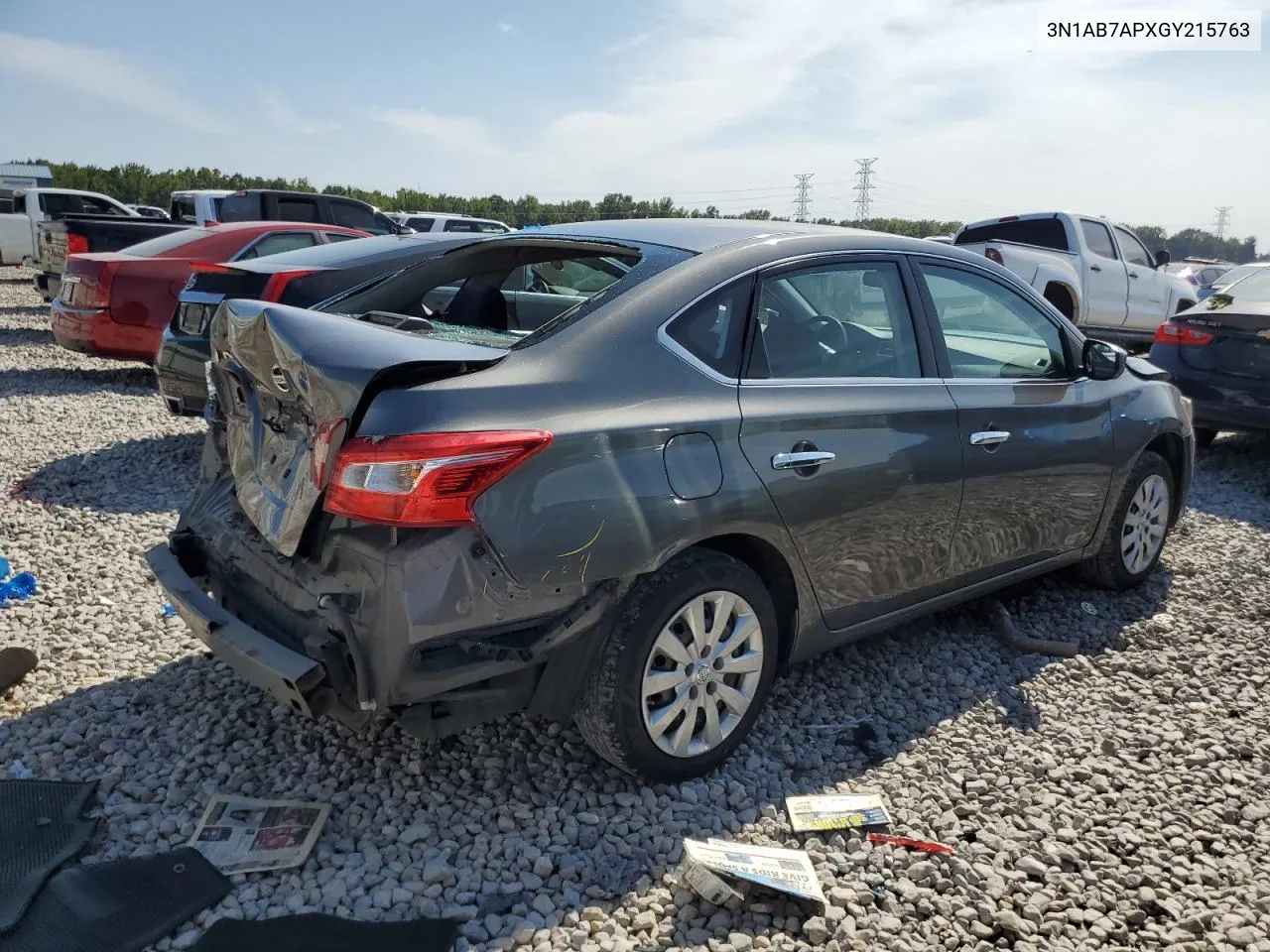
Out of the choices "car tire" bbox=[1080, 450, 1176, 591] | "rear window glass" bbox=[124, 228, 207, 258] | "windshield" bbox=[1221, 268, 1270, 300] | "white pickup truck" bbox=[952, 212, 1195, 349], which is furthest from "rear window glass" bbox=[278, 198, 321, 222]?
"car tire" bbox=[1080, 450, 1176, 591]

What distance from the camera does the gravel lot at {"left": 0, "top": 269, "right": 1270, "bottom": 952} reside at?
2.58 m

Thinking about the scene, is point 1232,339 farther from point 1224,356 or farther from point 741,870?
point 741,870

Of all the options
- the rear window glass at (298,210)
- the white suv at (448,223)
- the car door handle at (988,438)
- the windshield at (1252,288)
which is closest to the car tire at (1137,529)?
the car door handle at (988,438)

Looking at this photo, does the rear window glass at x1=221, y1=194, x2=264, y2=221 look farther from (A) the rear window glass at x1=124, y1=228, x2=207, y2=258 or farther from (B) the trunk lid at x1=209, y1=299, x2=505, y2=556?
(B) the trunk lid at x1=209, y1=299, x2=505, y2=556

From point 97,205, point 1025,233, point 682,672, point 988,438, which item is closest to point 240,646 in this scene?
point 682,672

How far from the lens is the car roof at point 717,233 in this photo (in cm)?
340

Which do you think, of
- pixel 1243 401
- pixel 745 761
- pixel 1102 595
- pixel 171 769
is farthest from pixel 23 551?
pixel 1243 401

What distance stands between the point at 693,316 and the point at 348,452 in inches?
45.0

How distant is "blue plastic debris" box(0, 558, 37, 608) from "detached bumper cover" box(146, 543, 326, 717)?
149cm

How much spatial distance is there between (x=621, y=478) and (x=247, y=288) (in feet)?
14.8

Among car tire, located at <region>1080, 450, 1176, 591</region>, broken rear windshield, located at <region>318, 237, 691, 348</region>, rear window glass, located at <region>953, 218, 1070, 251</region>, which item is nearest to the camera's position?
broken rear windshield, located at <region>318, 237, 691, 348</region>

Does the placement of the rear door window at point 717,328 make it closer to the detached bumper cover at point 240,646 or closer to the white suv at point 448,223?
the detached bumper cover at point 240,646

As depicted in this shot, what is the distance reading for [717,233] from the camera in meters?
3.47

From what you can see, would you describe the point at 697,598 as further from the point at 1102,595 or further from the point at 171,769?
the point at 1102,595
